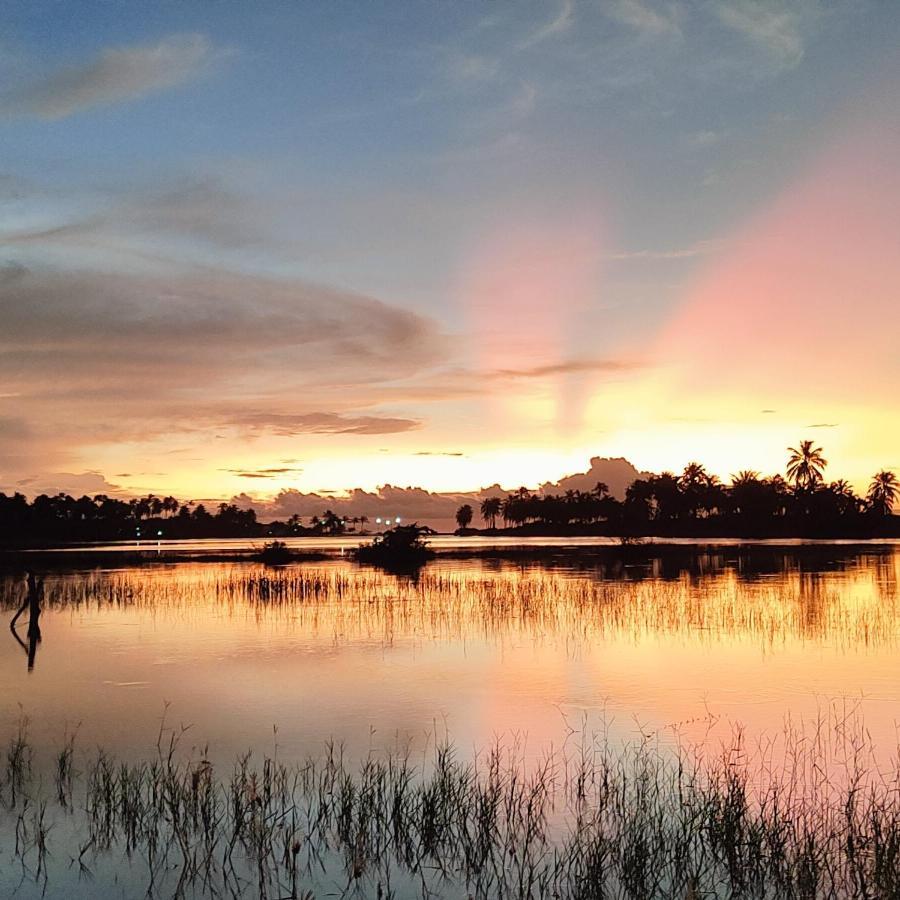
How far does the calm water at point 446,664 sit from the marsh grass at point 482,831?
1.23 metres

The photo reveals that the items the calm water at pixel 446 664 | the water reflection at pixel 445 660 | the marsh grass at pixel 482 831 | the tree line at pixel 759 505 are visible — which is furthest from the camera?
the tree line at pixel 759 505

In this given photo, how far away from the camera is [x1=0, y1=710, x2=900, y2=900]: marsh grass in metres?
9.26

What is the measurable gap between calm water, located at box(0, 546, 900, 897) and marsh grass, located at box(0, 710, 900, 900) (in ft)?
4.03

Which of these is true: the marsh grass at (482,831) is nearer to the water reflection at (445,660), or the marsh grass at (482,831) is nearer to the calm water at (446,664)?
the calm water at (446,664)

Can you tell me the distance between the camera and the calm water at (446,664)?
55.4ft

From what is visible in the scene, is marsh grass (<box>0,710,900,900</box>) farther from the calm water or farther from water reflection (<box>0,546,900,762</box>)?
water reflection (<box>0,546,900,762</box>)

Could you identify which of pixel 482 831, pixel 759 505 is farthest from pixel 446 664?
pixel 759 505

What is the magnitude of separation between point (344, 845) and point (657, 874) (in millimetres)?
3444

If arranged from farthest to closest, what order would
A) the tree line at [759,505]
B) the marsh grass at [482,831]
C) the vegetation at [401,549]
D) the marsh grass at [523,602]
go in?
the tree line at [759,505], the vegetation at [401,549], the marsh grass at [523,602], the marsh grass at [482,831]

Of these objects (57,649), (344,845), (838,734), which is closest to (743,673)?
(838,734)

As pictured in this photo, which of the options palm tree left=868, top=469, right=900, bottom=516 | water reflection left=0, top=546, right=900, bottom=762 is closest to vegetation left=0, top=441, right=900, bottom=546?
palm tree left=868, top=469, right=900, bottom=516

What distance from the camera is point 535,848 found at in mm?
10305

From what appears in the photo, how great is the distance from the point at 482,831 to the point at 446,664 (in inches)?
537

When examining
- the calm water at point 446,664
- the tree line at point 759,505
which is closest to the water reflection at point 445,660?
the calm water at point 446,664
